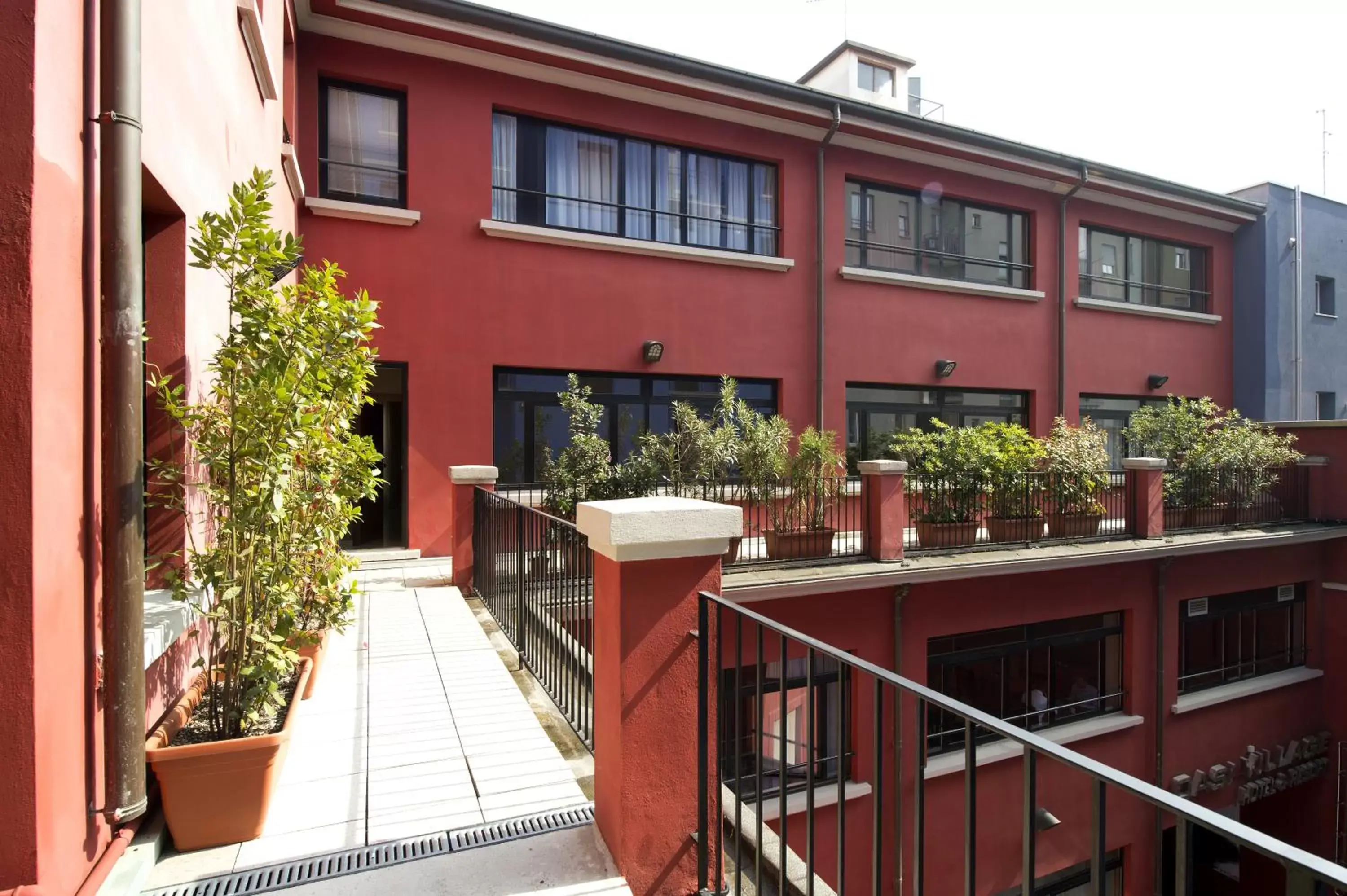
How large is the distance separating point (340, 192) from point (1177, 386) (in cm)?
1699

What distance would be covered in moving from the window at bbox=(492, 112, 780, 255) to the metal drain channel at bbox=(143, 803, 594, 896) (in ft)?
28.1

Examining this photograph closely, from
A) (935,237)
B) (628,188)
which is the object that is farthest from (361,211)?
(935,237)

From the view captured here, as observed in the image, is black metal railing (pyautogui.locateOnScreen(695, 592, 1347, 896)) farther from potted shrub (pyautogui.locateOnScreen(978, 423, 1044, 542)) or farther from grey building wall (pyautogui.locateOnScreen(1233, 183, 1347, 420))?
grey building wall (pyautogui.locateOnScreen(1233, 183, 1347, 420))

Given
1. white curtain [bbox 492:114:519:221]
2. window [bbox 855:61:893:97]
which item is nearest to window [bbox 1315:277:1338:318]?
window [bbox 855:61:893:97]

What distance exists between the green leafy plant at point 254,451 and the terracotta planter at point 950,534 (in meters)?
7.30

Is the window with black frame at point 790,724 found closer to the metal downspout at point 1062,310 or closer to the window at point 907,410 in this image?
the window at point 907,410

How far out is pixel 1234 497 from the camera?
10969mm

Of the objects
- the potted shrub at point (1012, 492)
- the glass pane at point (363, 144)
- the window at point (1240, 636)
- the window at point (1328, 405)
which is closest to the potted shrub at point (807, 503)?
the potted shrub at point (1012, 492)

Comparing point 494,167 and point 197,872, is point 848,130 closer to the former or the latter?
point 494,167

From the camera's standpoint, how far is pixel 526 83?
31.4ft

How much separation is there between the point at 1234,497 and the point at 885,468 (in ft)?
23.9

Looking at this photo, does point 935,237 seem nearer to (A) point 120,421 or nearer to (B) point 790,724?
(B) point 790,724

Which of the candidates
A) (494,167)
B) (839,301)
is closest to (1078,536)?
(839,301)

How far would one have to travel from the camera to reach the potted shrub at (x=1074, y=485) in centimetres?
933
